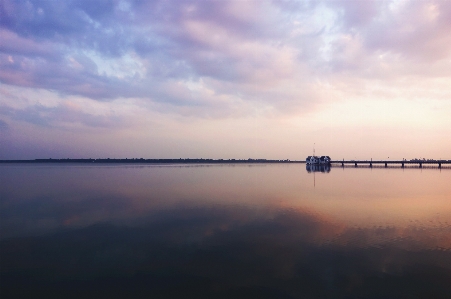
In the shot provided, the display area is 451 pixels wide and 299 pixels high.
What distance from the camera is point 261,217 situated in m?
23.2

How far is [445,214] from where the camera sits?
80.1 feet

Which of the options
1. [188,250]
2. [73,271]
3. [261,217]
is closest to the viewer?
[73,271]

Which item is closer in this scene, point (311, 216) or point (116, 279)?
point (116, 279)

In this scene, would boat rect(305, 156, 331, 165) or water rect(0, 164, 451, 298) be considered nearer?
water rect(0, 164, 451, 298)

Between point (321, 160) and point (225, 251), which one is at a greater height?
point (321, 160)

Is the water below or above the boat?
below

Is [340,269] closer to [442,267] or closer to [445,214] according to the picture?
[442,267]

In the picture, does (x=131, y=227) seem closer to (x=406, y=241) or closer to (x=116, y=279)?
(x=116, y=279)

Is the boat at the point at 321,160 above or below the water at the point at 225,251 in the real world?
above

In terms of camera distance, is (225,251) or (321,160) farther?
(321,160)

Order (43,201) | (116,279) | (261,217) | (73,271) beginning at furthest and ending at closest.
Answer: (43,201)
(261,217)
(73,271)
(116,279)

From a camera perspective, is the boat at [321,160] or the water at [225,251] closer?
the water at [225,251]

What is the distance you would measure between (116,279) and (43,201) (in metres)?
25.3

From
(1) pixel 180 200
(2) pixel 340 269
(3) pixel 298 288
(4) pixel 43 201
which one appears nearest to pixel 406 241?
(2) pixel 340 269
